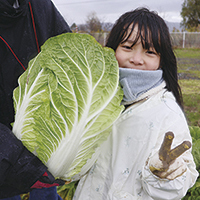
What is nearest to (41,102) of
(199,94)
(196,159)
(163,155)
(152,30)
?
(163,155)

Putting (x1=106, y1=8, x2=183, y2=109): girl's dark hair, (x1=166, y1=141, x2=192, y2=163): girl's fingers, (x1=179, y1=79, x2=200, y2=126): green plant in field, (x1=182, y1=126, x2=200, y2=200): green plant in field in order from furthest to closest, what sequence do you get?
(x1=179, y1=79, x2=200, y2=126): green plant in field
(x1=182, y1=126, x2=200, y2=200): green plant in field
(x1=106, y1=8, x2=183, y2=109): girl's dark hair
(x1=166, y1=141, x2=192, y2=163): girl's fingers

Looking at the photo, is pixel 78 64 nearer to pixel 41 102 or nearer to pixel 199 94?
pixel 41 102

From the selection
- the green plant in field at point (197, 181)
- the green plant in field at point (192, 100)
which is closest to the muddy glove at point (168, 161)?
the green plant in field at point (197, 181)

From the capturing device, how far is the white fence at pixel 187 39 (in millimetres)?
24297

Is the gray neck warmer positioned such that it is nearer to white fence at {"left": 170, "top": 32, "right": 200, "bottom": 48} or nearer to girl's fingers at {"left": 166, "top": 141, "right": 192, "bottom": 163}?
girl's fingers at {"left": 166, "top": 141, "right": 192, "bottom": 163}

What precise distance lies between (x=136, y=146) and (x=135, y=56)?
61 centimetres

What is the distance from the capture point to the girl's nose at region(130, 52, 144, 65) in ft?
4.84

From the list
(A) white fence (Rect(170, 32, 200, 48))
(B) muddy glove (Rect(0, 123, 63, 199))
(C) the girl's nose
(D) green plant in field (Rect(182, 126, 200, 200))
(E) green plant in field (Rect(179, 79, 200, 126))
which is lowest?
(A) white fence (Rect(170, 32, 200, 48))

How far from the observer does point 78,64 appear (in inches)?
51.2

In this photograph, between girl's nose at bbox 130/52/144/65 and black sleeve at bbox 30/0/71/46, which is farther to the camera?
black sleeve at bbox 30/0/71/46

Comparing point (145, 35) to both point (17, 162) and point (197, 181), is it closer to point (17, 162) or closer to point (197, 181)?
point (17, 162)

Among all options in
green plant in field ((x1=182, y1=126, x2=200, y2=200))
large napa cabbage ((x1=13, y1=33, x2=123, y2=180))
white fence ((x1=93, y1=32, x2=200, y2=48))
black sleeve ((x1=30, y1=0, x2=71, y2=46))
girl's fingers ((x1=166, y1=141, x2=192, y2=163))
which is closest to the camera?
girl's fingers ((x1=166, y1=141, x2=192, y2=163))

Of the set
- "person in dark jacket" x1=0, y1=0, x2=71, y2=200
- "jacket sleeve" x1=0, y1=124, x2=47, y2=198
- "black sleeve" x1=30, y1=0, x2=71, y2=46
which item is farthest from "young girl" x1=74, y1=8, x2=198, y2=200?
"black sleeve" x1=30, y1=0, x2=71, y2=46

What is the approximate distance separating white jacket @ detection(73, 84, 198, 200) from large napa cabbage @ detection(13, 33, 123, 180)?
210mm
